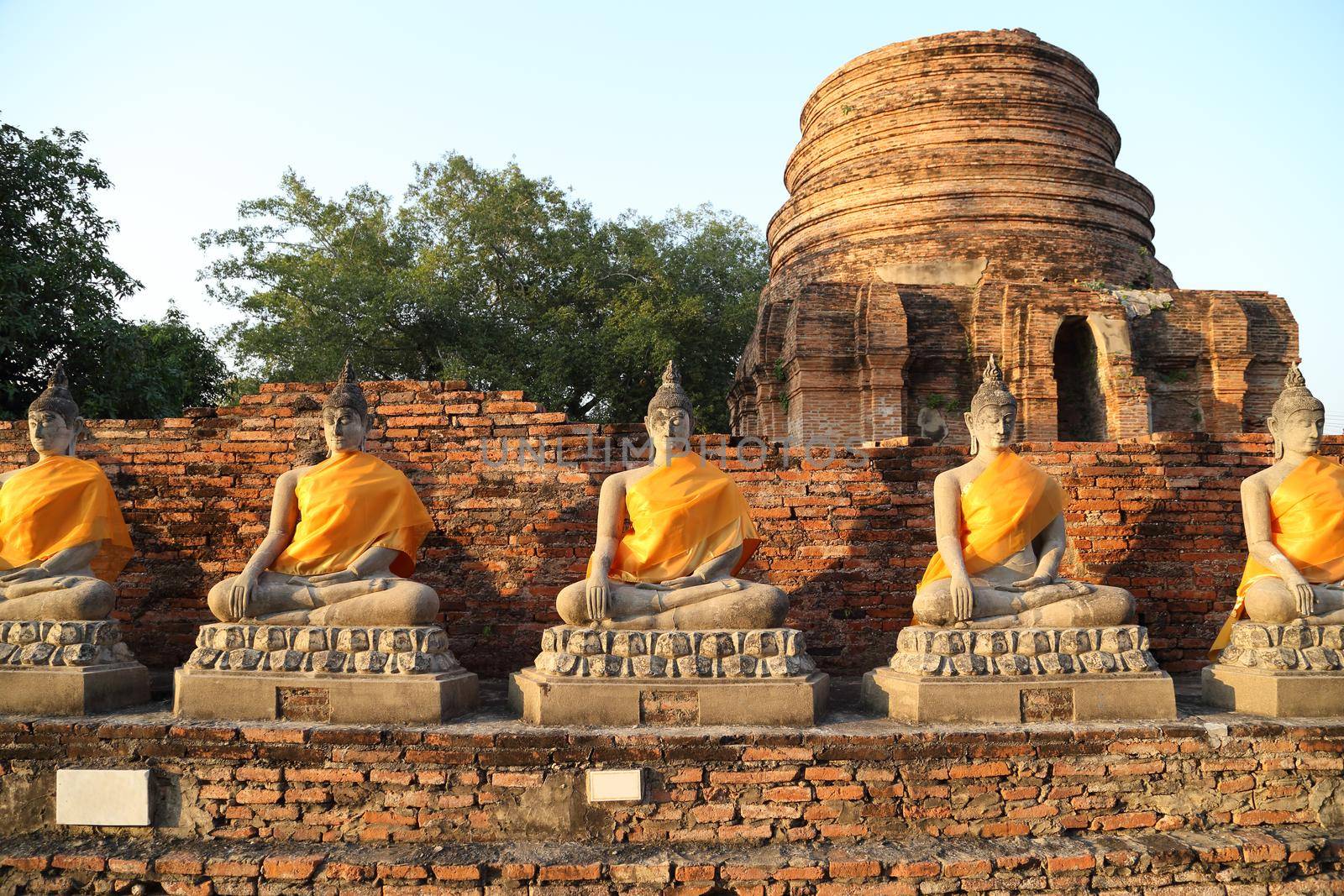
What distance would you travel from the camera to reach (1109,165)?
1471 centimetres

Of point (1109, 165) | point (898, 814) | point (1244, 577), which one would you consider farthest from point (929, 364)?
point (898, 814)

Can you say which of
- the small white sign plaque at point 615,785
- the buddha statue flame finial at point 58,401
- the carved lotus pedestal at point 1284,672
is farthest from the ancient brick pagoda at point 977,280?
the buddha statue flame finial at point 58,401

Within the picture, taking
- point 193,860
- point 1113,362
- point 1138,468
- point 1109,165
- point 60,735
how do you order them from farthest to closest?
point 1109,165 → point 1113,362 → point 1138,468 → point 60,735 → point 193,860

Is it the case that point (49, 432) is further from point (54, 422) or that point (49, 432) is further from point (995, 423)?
point (995, 423)

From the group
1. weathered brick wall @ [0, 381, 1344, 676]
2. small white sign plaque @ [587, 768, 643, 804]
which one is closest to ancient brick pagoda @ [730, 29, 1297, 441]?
weathered brick wall @ [0, 381, 1344, 676]

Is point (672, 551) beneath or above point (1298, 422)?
beneath

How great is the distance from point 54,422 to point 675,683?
419cm

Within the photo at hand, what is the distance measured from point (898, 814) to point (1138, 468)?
3.77m

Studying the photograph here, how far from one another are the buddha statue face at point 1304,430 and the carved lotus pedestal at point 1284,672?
1104mm

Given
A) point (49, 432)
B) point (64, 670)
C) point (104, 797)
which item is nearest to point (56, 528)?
point (49, 432)

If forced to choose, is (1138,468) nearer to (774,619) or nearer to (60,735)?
(774,619)

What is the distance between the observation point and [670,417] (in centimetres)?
515

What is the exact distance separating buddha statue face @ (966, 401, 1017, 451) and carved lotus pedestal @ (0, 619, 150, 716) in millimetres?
5151

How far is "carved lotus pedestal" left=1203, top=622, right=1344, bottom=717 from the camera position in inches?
186
